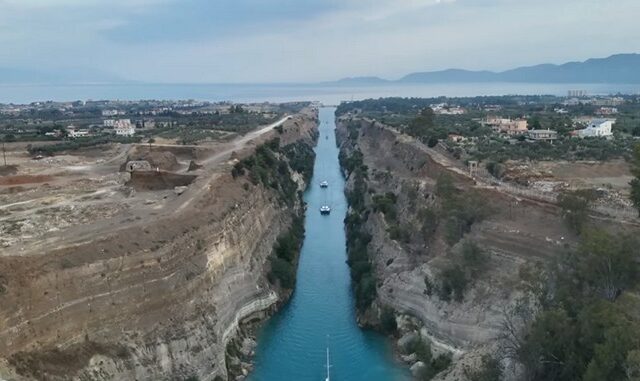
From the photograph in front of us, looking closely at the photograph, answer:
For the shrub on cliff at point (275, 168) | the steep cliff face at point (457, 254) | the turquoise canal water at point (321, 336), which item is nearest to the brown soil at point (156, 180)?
the shrub on cliff at point (275, 168)

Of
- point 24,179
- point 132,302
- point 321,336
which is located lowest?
point 321,336

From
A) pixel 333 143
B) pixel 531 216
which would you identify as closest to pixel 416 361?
pixel 531 216

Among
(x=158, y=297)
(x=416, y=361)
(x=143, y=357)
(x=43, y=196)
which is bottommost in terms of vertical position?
(x=416, y=361)

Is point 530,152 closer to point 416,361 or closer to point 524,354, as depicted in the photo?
point 416,361

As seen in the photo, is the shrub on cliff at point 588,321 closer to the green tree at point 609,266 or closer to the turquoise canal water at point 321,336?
the green tree at point 609,266

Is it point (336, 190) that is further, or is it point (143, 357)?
point (336, 190)

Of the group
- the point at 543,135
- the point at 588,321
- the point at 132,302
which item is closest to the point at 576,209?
the point at 588,321

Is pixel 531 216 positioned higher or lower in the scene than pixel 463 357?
higher

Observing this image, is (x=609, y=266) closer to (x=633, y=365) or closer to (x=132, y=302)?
(x=633, y=365)
